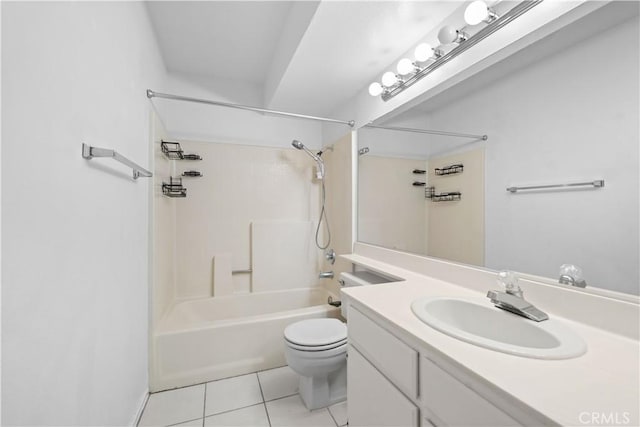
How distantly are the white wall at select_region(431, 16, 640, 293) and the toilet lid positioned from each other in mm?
968

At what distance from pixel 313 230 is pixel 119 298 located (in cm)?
189

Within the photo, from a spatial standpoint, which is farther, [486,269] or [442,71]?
[442,71]

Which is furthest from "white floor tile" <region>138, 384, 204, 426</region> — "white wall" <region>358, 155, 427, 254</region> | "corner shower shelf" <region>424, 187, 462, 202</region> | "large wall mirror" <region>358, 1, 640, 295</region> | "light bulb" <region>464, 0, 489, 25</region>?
"light bulb" <region>464, 0, 489, 25</region>

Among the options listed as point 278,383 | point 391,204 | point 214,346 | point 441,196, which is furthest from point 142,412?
point 441,196

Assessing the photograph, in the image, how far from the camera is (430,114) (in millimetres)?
1458

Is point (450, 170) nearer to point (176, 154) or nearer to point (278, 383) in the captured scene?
point (278, 383)

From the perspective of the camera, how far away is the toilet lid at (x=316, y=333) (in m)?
1.52

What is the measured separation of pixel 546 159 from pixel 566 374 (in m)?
0.72

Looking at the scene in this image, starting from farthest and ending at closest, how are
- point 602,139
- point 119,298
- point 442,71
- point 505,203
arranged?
point 442,71 → point 119,298 → point 505,203 → point 602,139

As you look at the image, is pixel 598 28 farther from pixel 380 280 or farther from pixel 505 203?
pixel 380 280

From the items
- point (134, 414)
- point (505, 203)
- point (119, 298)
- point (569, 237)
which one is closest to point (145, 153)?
point (119, 298)

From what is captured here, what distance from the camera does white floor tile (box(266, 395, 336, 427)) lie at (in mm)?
1450

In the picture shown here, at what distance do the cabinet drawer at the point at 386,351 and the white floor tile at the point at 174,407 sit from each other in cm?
118

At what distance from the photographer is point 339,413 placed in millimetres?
1532
